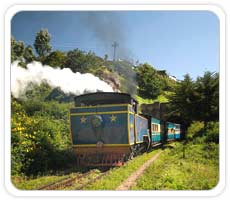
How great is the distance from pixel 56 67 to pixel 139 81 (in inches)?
106

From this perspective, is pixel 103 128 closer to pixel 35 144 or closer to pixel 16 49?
pixel 35 144

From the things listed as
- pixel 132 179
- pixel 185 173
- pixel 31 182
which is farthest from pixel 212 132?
pixel 31 182

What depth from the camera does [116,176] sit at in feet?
26.8

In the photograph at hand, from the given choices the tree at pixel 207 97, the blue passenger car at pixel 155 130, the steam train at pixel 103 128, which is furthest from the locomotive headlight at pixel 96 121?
the blue passenger car at pixel 155 130

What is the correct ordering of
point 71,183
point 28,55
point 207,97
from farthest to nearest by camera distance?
point 207,97, point 28,55, point 71,183

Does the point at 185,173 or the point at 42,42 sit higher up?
the point at 42,42

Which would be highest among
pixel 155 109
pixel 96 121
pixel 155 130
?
pixel 155 109

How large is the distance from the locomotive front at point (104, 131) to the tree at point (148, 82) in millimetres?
934

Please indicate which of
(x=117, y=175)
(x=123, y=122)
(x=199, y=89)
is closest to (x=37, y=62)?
(x=123, y=122)

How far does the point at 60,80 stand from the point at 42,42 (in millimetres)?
2253

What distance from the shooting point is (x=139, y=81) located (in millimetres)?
10141

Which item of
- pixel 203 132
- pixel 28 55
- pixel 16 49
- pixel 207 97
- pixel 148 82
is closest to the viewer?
pixel 16 49

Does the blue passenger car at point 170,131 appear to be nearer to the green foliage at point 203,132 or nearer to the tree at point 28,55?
the green foliage at point 203,132
